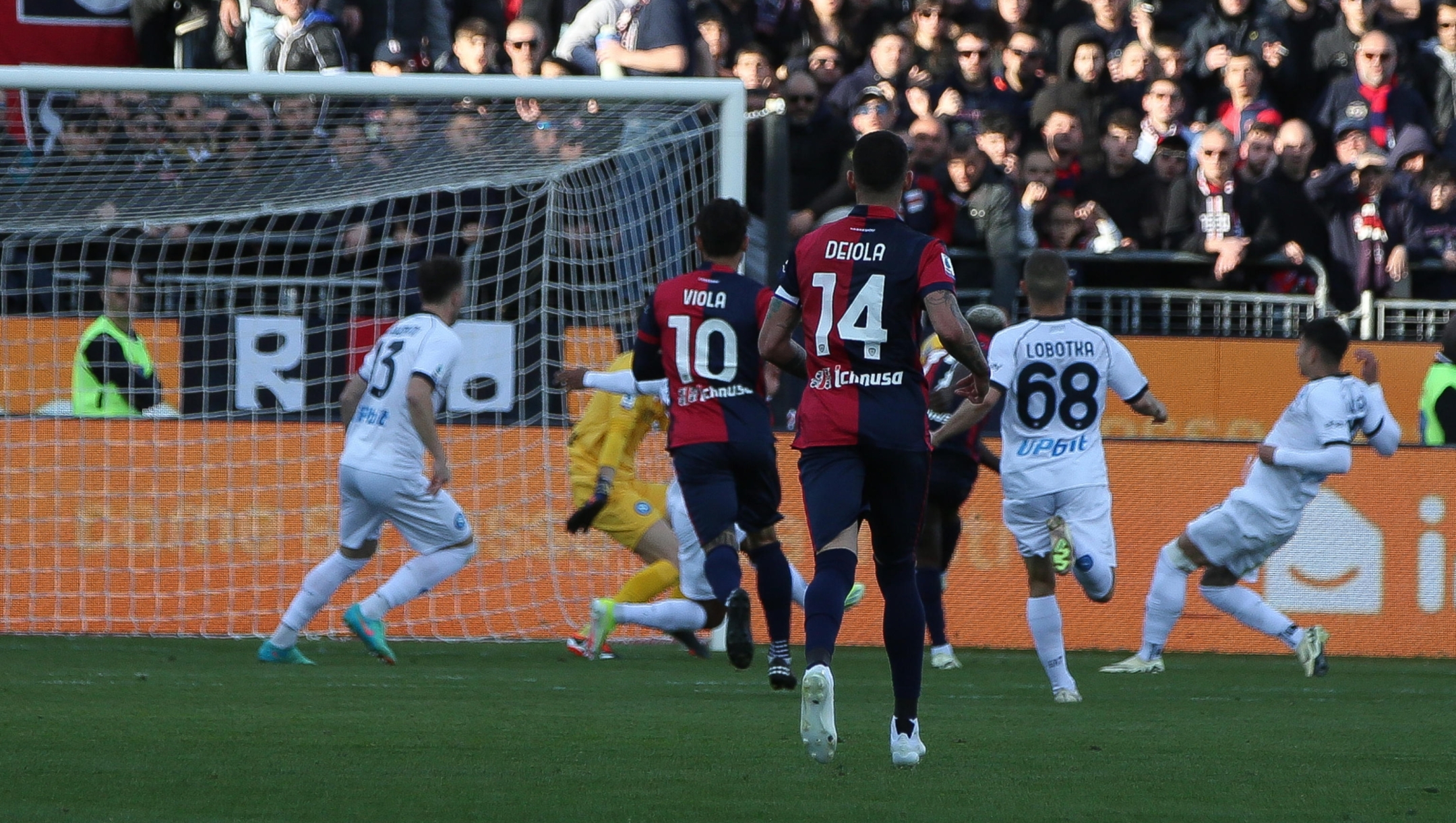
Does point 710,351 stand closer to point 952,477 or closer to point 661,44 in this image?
point 952,477

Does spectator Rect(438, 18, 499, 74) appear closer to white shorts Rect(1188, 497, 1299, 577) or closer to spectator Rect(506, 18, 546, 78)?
spectator Rect(506, 18, 546, 78)

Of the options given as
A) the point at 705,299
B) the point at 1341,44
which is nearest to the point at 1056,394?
the point at 705,299

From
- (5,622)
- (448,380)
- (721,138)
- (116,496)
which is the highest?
(721,138)

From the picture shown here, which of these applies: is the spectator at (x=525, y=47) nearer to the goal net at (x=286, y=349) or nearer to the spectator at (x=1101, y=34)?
the goal net at (x=286, y=349)

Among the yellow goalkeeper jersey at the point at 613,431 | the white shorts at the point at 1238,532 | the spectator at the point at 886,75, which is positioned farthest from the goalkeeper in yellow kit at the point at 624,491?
the spectator at the point at 886,75

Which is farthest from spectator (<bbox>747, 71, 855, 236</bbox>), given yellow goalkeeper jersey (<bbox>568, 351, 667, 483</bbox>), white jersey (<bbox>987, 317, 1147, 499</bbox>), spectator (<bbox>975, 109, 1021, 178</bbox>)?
white jersey (<bbox>987, 317, 1147, 499</bbox>)

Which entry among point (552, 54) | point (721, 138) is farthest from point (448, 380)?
point (552, 54)

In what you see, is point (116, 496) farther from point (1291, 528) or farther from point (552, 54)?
point (1291, 528)

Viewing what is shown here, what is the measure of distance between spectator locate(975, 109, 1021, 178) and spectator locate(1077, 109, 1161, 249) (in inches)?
21.7

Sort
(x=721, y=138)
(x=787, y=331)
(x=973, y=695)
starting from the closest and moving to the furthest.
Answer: (x=787, y=331), (x=973, y=695), (x=721, y=138)

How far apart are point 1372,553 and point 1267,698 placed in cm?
345

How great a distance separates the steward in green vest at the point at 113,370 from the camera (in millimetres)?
11352

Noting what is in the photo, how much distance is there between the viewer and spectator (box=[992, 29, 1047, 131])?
14.8 metres

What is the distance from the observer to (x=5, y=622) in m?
11.2
